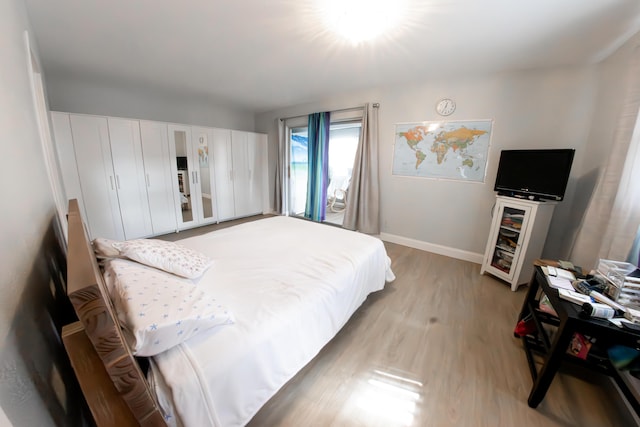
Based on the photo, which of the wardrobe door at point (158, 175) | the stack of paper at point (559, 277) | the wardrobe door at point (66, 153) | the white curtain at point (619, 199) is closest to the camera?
the stack of paper at point (559, 277)

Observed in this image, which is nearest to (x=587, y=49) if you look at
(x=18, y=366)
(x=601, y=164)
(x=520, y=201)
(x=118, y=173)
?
(x=601, y=164)

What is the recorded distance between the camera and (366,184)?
3.54 meters

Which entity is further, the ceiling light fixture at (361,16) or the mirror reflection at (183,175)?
the mirror reflection at (183,175)

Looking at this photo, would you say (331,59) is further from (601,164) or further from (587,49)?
(601,164)

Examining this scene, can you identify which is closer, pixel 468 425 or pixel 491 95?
pixel 468 425

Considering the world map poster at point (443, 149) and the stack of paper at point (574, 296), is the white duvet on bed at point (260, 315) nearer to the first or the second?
the stack of paper at point (574, 296)

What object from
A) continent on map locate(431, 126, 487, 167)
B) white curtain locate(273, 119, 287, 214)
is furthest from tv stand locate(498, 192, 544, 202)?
white curtain locate(273, 119, 287, 214)

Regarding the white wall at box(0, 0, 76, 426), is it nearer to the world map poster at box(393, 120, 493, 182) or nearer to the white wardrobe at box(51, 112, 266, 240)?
the white wardrobe at box(51, 112, 266, 240)

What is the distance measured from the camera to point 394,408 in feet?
3.97

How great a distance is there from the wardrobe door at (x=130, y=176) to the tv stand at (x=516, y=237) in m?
4.76

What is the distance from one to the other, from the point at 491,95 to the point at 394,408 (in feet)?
10.6

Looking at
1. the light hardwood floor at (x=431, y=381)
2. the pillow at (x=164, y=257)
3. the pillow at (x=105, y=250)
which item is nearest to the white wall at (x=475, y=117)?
the light hardwood floor at (x=431, y=381)

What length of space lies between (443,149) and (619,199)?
1635 mm

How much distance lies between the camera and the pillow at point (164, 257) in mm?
1150
